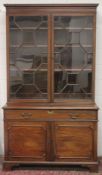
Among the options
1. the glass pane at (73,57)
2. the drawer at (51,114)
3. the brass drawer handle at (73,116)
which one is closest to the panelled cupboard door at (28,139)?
the drawer at (51,114)

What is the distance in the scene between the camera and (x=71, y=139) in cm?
425

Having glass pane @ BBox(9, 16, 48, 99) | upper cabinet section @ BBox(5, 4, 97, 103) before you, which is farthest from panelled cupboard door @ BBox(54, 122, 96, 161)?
glass pane @ BBox(9, 16, 48, 99)

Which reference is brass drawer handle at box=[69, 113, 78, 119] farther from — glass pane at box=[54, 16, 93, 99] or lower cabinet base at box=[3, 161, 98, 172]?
lower cabinet base at box=[3, 161, 98, 172]

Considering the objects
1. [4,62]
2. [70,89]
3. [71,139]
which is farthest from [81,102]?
[4,62]

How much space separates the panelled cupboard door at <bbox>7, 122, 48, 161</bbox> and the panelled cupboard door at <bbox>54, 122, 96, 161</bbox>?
0.16 m

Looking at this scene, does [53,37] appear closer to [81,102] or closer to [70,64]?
[70,64]

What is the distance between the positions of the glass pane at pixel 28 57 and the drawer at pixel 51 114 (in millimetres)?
216

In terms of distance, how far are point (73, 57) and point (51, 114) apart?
77 centimetres

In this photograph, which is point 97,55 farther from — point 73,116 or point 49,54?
point 73,116

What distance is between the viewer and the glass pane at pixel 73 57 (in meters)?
4.27

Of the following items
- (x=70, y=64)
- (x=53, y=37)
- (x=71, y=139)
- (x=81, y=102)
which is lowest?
(x=71, y=139)

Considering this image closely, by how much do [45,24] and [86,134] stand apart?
146cm

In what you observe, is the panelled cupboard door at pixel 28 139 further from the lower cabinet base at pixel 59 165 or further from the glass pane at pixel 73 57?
the glass pane at pixel 73 57

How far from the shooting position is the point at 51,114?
167 inches
